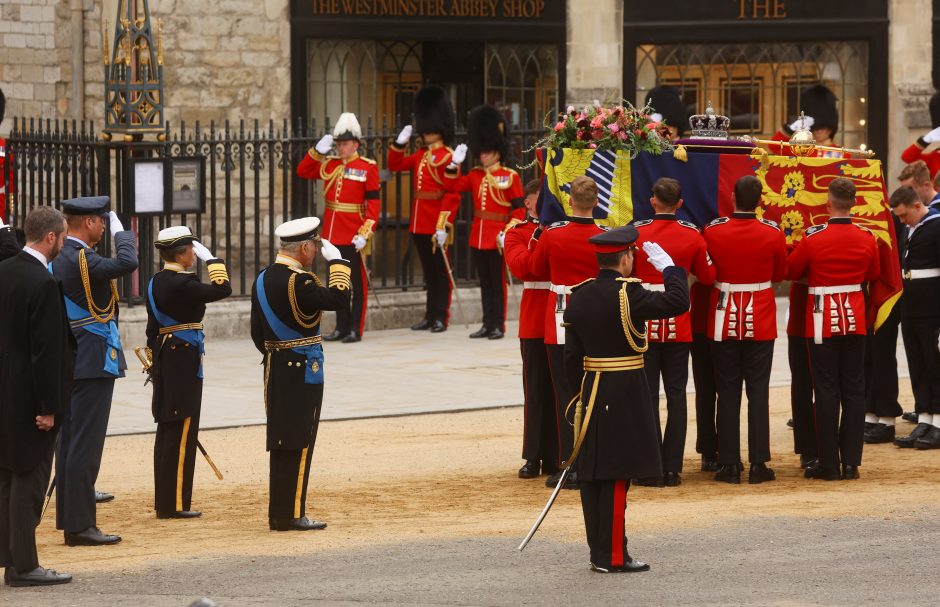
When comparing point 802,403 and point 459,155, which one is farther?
point 459,155

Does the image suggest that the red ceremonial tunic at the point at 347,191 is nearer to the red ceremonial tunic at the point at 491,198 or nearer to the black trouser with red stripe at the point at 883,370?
the red ceremonial tunic at the point at 491,198

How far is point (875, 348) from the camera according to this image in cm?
1194

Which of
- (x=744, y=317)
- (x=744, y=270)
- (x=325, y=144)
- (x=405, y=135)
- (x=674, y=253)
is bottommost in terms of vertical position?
(x=744, y=317)

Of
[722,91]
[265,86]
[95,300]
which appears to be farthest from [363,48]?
[95,300]

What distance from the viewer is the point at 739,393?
10.4 m

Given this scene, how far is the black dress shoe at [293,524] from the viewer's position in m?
8.99

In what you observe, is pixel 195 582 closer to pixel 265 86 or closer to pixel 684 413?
pixel 684 413

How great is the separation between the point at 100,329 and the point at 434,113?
Result: 25.6ft

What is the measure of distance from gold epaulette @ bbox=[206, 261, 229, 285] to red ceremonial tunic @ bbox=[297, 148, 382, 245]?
629cm

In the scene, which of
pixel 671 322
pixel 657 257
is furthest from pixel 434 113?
pixel 657 257

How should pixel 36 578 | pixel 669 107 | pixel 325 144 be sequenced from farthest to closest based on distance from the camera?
pixel 325 144
pixel 669 107
pixel 36 578

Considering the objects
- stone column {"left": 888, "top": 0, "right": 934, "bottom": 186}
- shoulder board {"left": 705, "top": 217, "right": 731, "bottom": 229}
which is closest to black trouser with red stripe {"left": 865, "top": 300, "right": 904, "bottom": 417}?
shoulder board {"left": 705, "top": 217, "right": 731, "bottom": 229}

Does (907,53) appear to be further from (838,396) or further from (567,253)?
(567,253)

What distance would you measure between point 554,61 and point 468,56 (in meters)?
1.00
